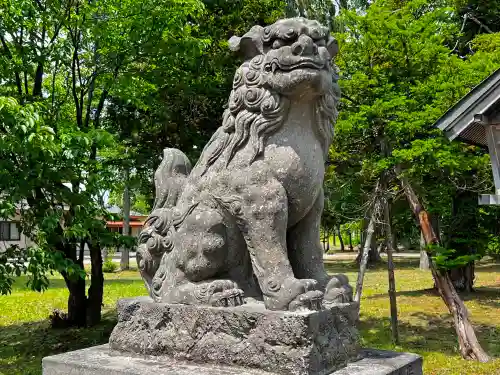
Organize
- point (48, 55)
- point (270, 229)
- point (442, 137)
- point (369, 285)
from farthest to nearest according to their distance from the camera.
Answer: point (369, 285) < point (442, 137) < point (48, 55) < point (270, 229)

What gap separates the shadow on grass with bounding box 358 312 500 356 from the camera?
A: 930 centimetres

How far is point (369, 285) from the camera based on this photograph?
1753 cm

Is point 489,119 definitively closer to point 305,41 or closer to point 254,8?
point 305,41

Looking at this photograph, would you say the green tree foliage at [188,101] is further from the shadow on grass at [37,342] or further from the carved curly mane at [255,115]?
the carved curly mane at [255,115]

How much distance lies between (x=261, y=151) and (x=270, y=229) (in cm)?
44

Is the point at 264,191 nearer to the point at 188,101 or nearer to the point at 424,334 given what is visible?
the point at 188,101

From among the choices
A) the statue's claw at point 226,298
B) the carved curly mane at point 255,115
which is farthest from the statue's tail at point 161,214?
the statue's claw at point 226,298

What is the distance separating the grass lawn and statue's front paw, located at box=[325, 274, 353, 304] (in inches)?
214

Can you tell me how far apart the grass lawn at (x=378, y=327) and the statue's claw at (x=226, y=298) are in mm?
5739

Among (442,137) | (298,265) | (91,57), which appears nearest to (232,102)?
(298,265)

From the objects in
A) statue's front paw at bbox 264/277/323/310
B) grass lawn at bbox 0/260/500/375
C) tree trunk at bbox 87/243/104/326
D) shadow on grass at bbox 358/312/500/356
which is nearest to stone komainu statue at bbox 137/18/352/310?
statue's front paw at bbox 264/277/323/310

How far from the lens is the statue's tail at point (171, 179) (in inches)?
141

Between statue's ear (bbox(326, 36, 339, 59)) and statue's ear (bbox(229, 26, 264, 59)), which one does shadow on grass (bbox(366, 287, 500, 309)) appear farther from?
statue's ear (bbox(229, 26, 264, 59))

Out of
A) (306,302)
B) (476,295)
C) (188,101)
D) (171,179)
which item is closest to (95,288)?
(188,101)
